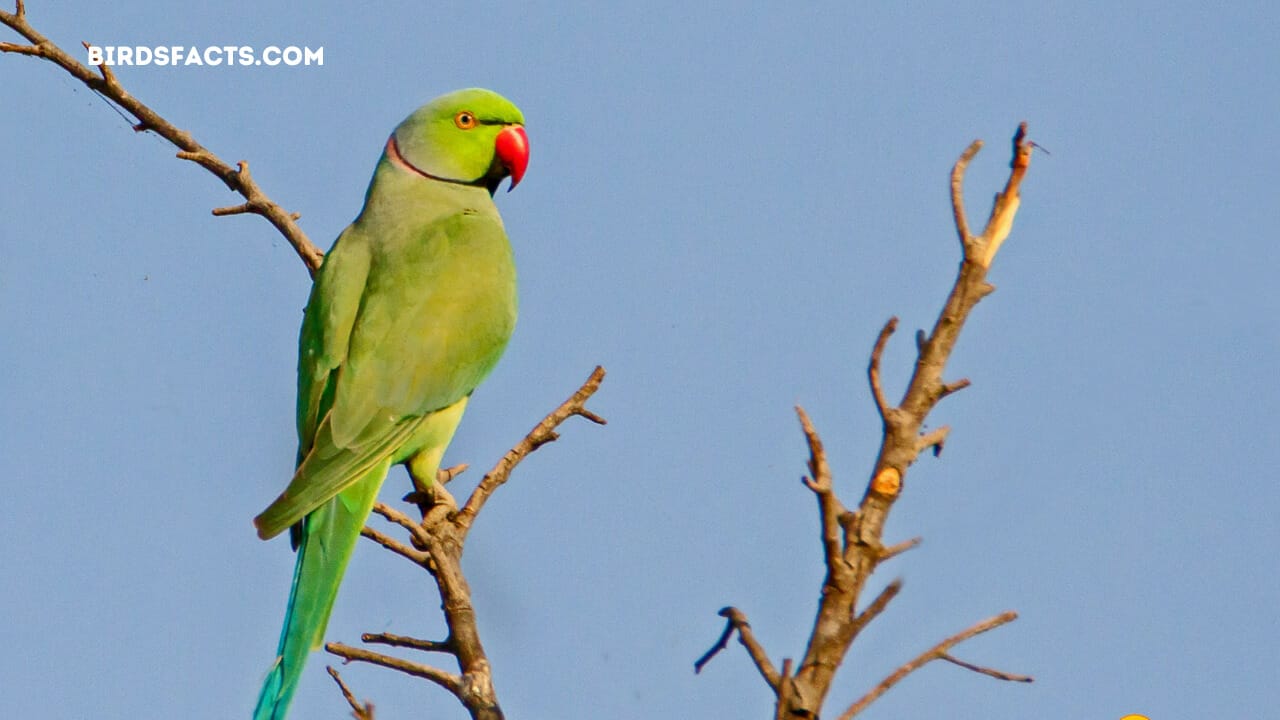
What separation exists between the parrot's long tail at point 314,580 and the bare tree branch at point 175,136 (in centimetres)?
97

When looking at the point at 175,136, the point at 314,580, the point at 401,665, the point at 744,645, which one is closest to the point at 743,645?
the point at 744,645

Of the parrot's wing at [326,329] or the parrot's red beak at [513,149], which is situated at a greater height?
the parrot's red beak at [513,149]

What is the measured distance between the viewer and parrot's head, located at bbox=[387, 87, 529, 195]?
15.8ft

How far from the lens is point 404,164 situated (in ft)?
15.8

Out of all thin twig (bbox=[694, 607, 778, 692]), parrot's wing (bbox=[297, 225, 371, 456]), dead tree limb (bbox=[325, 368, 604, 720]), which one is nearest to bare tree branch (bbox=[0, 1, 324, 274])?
parrot's wing (bbox=[297, 225, 371, 456])

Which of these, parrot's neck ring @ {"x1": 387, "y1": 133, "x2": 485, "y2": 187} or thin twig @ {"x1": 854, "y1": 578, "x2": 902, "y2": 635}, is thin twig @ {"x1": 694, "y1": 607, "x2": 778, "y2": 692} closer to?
thin twig @ {"x1": 854, "y1": 578, "x2": 902, "y2": 635}

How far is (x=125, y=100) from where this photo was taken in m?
3.89

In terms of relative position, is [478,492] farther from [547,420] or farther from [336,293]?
[336,293]

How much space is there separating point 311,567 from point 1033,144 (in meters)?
2.24

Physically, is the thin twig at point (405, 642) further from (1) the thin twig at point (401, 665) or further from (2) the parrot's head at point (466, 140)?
(2) the parrot's head at point (466, 140)

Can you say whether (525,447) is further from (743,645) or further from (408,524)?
(743,645)

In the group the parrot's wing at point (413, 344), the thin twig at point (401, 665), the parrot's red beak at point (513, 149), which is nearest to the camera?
the thin twig at point (401, 665)

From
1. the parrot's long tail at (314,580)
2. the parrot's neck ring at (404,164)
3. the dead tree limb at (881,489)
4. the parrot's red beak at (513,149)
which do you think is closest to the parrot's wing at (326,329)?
the parrot's long tail at (314,580)

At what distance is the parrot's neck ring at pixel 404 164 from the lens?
4777 millimetres
